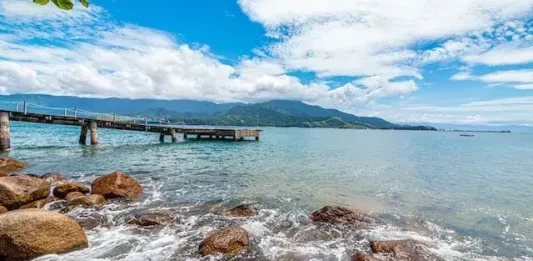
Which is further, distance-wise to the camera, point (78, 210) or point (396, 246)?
point (78, 210)

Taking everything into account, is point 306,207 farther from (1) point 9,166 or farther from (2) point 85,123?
(2) point 85,123

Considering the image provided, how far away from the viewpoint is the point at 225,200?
19.0 m

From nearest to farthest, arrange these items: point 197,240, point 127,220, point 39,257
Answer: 1. point 39,257
2. point 197,240
3. point 127,220

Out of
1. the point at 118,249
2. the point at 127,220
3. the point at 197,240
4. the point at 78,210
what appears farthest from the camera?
the point at 78,210

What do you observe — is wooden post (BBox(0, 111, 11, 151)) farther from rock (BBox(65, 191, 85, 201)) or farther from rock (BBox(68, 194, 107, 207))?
rock (BBox(68, 194, 107, 207))

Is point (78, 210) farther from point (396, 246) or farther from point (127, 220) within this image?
point (396, 246)

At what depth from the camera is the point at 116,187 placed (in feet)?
60.2

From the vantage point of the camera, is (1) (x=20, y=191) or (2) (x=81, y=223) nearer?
(2) (x=81, y=223)

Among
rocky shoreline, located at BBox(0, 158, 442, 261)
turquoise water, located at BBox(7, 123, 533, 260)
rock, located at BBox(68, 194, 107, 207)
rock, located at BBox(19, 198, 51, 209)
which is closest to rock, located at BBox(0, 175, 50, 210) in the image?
rocky shoreline, located at BBox(0, 158, 442, 261)

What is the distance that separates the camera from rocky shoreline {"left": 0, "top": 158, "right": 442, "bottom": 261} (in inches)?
396

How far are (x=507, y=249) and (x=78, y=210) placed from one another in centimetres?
1864

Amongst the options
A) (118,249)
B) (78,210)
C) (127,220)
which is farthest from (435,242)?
(78,210)

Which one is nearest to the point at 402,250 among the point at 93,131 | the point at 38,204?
the point at 38,204

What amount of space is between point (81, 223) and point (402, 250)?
12.8 m
